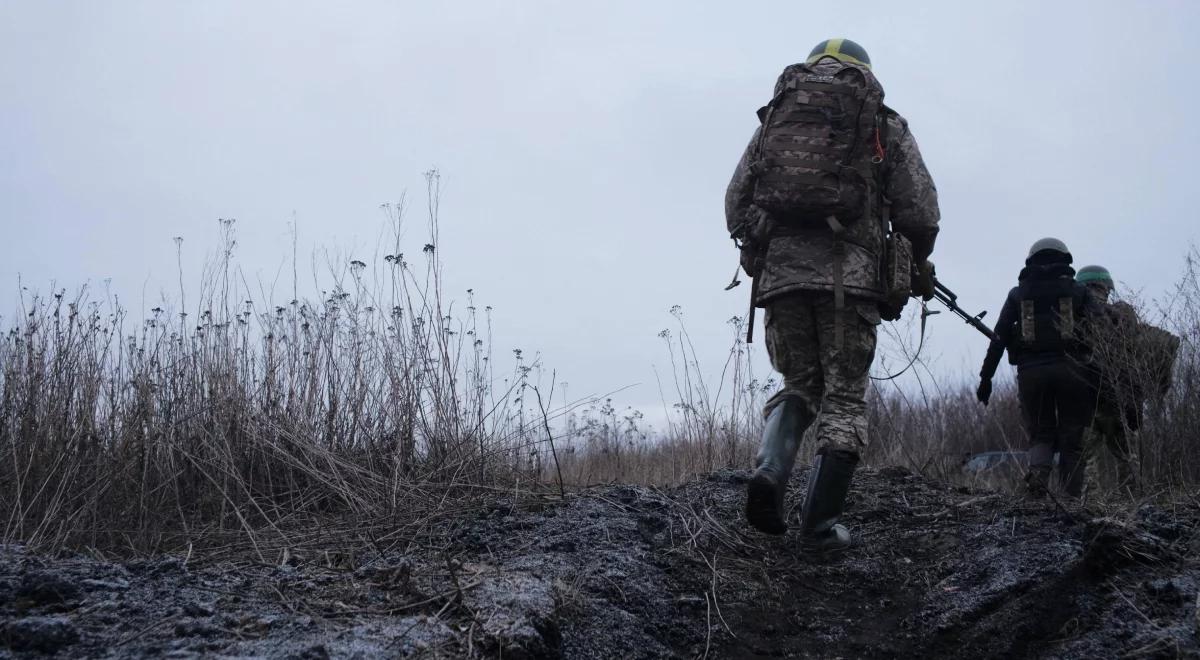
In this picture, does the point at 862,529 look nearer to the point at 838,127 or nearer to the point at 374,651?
the point at 838,127

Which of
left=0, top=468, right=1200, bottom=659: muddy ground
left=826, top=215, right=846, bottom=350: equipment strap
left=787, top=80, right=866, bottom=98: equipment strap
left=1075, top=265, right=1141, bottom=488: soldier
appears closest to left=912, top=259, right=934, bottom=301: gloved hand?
left=826, top=215, right=846, bottom=350: equipment strap

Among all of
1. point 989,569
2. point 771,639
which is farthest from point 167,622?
point 989,569

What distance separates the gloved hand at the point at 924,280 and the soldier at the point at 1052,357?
198cm

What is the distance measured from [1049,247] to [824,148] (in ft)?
9.61

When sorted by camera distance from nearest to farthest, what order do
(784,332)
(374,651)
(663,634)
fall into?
(374,651) < (663,634) < (784,332)

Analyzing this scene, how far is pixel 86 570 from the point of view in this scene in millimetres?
2445

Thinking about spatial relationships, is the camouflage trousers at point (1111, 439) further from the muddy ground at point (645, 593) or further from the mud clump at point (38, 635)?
the mud clump at point (38, 635)

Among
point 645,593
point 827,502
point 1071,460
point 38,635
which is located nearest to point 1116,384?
point 1071,460

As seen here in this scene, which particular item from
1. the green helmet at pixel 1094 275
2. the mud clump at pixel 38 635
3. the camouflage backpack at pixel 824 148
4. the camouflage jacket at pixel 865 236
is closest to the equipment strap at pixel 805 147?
the camouflage backpack at pixel 824 148

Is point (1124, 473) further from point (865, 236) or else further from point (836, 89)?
point (836, 89)

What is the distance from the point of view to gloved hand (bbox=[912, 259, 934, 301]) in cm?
393

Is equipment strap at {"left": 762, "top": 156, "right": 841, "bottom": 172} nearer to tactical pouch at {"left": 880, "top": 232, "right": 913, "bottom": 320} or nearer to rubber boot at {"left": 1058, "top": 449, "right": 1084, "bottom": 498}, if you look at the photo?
tactical pouch at {"left": 880, "top": 232, "right": 913, "bottom": 320}

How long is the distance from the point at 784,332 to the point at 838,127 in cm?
79

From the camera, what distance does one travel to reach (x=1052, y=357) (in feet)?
18.7
